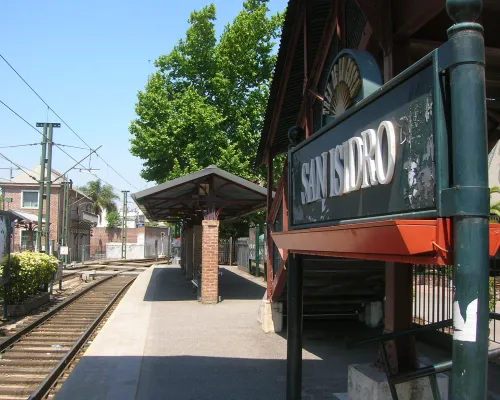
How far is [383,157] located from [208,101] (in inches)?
933

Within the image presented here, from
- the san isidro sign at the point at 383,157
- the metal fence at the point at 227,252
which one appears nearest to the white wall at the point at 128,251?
the metal fence at the point at 227,252

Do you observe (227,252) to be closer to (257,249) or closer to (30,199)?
(257,249)

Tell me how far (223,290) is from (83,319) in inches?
217

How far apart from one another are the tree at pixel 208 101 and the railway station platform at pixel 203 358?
1271 centimetres

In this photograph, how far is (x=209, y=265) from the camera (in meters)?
13.7

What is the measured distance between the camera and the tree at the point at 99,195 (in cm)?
7719

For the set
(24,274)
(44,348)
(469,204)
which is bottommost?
(44,348)

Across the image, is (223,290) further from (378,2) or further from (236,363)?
(378,2)

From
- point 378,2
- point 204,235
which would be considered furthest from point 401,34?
point 204,235

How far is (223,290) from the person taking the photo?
17078mm

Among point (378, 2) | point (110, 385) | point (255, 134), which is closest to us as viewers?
point (378, 2)

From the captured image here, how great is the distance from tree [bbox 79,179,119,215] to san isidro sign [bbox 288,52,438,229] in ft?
248

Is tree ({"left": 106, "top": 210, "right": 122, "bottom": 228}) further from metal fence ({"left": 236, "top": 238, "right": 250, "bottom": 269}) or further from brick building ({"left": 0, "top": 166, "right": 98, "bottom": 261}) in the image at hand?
metal fence ({"left": 236, "top": 238, "right": 250, "bottom": 269})

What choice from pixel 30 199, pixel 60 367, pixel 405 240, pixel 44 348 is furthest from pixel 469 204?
pixel 30 199
